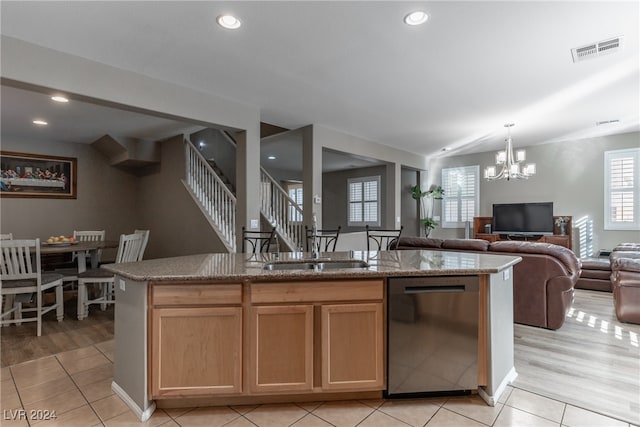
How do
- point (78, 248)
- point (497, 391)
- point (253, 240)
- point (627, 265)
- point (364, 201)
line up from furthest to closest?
point (364, 201) → point (253, 240) → point (78, 248) → point (627, 265) → point (497, 391)

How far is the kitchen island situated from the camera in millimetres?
1955

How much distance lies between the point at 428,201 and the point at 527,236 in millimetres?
2391

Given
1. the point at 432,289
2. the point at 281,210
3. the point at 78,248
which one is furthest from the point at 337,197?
the point at 432,289

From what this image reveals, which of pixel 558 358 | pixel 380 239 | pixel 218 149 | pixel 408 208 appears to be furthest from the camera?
pixel 408 208

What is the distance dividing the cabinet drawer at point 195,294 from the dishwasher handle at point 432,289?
109 cm

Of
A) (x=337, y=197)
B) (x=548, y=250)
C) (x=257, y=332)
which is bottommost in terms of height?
(x=257, y=332)

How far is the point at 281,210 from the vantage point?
5691 millimetres

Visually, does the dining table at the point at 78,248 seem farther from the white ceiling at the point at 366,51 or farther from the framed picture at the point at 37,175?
the framed picture at the point at 37,175

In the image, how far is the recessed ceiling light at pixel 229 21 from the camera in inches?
94.2

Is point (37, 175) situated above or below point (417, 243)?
above

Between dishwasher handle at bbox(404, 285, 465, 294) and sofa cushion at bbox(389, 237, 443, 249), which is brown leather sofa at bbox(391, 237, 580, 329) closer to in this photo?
sofa cushion at bbox(389, 237, 443, 249)

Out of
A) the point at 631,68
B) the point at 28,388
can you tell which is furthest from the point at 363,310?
the point at 631,68

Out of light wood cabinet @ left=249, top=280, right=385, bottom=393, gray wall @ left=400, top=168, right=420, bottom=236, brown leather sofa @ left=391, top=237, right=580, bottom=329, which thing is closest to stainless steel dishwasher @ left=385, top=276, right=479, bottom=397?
light wood cabinet @ left=249, top=280, right=385, bottom=393

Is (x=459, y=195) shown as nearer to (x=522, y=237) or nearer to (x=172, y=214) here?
(x=522, y=237)
